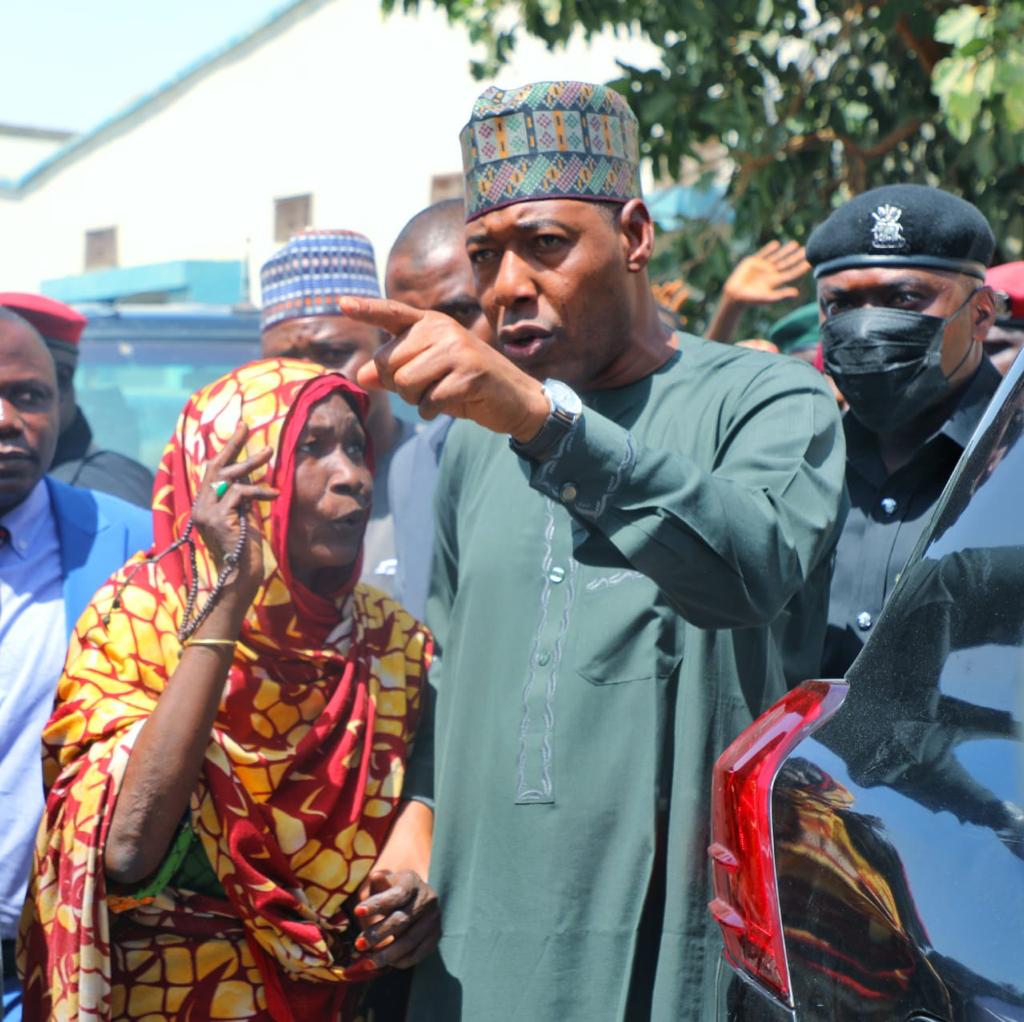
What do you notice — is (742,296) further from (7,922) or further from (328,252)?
(7,922)

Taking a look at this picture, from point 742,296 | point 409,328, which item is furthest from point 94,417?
point 409,328

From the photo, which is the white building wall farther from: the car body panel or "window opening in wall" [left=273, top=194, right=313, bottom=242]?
the car body panel

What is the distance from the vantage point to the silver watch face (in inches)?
84.8

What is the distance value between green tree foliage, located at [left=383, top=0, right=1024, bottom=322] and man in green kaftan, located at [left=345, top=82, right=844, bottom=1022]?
3.01 meters

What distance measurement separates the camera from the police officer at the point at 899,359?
3.13m

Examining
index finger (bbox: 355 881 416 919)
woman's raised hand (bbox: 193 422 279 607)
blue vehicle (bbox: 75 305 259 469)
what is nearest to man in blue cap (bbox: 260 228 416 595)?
woman's raised hand (bbox: 193 422 279 607)

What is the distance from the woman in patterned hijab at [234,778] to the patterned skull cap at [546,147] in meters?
0.67

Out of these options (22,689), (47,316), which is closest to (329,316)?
(47,316)

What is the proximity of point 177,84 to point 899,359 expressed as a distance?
1612 cm

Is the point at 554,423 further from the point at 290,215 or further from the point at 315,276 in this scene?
the point at 290,215

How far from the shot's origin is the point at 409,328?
6.99ft

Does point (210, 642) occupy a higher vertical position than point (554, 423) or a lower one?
lower

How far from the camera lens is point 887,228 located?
128 inches

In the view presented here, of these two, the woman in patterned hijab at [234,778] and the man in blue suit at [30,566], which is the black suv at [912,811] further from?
the man in blue suit at [30,566]
